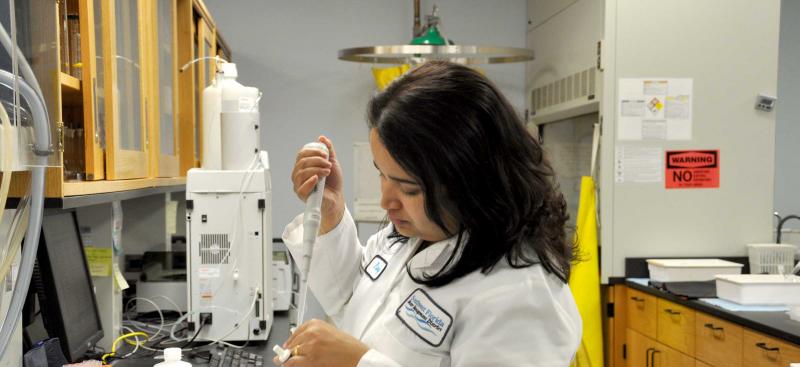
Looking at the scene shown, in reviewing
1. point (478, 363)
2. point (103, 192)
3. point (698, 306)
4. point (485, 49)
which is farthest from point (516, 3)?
point (478, 363)

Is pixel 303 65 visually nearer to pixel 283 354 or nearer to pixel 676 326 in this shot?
pixel 676 326

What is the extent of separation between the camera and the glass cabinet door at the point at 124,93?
1.53 m

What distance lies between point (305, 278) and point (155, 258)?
4.89 feet

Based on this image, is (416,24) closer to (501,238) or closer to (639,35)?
(639,35)

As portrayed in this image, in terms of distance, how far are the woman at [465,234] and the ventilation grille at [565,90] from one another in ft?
7.25

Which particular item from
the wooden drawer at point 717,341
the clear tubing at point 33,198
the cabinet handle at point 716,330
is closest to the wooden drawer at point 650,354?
the wooden drawer at point 717,341

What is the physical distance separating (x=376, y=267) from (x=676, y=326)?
1.66 metres

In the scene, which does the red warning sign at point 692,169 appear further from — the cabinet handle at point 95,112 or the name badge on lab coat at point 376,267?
the cabinet handle at point 95,112

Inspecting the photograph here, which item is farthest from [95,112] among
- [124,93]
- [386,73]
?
[386,73]

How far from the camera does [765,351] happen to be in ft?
6.59

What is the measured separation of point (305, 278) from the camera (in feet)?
4.09

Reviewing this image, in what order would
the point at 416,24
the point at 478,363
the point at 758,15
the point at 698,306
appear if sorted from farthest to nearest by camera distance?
the point at 416,24
the point at 758,15
the point at 698,306
the point at 478,363

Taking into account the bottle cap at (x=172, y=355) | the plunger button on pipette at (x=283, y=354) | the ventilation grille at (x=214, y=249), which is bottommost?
the bottle cap at (x=172, y=355)

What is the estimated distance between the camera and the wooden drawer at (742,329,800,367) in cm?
189
